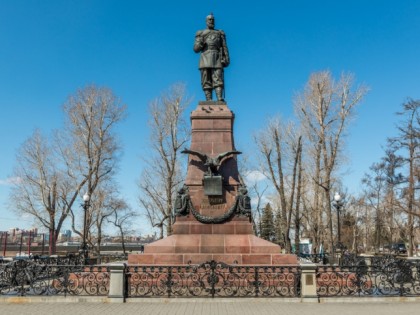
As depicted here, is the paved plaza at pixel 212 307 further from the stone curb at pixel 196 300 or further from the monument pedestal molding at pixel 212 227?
the monument pedestal molding at pixel 212 227

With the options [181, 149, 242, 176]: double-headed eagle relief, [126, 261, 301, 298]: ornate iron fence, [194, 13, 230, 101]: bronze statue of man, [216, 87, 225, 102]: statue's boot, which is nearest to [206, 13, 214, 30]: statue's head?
[194, 13, 230, 101]: bronze statue of man

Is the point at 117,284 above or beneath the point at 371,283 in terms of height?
above

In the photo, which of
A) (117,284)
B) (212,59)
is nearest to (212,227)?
(117,284)

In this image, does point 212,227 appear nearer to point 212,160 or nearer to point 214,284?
point 212,160

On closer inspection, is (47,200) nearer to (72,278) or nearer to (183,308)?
(72,278)

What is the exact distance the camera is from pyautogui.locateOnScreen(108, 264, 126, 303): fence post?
10.0 metres

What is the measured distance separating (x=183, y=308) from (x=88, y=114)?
23530 millimetres

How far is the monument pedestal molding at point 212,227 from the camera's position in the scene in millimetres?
12773

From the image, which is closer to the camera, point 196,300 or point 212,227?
point 196,300

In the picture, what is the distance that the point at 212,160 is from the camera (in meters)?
13.9

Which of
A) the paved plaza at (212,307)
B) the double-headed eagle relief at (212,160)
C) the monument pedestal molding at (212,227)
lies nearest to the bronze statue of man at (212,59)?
the monument pedestal molding at (212,227)

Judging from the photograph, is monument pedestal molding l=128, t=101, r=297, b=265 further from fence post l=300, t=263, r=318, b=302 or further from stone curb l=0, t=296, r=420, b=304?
stone curb l=0, t=296, r=420, b=304

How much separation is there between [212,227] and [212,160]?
7.54 feet

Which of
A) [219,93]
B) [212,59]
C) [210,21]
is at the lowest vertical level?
[219,93]
